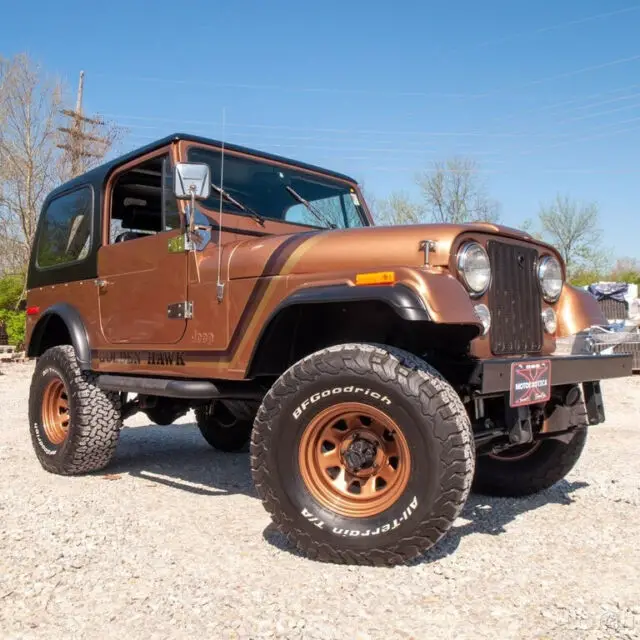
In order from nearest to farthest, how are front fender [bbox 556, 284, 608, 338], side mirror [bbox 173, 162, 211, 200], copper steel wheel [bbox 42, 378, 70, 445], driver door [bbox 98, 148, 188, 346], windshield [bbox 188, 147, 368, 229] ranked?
1. side mirror [bbox 173, 162, 211, 200]
2. front fender [bbox 556, 284, 608, 338]
3. driver door [bbox 98, 148, 188, 346]
4. windshield [bbox 188, 147, 368, 229]
5. copper steel wheel [bbox 42, 378, 70, 445]

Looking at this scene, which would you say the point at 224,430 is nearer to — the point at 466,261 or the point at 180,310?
the point at 180,310

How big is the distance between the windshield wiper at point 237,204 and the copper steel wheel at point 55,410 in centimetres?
214

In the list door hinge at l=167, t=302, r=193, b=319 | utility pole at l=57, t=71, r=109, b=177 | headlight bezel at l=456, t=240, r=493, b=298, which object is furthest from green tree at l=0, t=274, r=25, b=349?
headlight bezel at l=456, t=240, r=493, b=298

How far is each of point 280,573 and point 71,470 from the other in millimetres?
2619

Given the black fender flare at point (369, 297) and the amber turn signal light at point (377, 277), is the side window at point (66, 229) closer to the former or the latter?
the black fender flare at point (369, 297)

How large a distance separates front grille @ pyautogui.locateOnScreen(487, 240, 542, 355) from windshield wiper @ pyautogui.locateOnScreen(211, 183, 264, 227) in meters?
1.60

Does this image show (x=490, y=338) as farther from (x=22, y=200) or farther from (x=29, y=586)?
(x=22, y=200)

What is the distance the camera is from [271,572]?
119 inches

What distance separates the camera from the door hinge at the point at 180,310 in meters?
4.09

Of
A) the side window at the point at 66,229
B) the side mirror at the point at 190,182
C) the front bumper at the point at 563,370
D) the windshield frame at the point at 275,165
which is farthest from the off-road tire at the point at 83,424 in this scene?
the front bumper at the point at 563,370

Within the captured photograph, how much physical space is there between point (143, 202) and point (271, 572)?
3103 mm

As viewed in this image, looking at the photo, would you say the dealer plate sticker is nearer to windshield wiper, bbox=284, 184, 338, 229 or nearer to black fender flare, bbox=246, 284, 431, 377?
black fender flare, bbox=246, 284, 431, 377

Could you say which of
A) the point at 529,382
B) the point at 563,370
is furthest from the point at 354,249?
the point at 563,370

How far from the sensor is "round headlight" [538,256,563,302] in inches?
153
